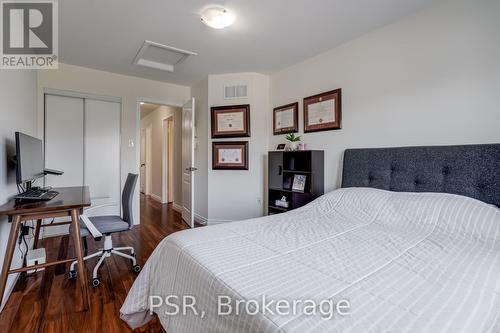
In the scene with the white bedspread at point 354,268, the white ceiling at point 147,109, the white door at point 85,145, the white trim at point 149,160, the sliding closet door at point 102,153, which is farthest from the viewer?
the white trim at point 149,160

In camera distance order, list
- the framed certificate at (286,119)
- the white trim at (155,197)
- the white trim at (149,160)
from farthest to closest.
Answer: the white trim at (149,160), the white trim at (155,197), the framed certificate at (286,119)

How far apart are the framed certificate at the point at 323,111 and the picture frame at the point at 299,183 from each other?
596mm

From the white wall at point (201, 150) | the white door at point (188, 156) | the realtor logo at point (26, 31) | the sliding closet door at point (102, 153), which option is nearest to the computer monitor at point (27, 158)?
A: the realtor logo at point (26, 31)

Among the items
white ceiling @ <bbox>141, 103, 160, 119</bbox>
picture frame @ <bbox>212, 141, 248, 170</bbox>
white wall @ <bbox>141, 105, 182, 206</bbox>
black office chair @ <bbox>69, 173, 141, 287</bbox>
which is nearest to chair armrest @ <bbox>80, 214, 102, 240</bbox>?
black office chair @ <bbox>69, 173, 141, 287</bbox>

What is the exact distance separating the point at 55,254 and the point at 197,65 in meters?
2.87

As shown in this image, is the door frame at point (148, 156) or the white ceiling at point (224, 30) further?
the door frame at point (148, 156)

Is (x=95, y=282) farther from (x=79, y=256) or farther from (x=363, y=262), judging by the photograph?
(x=363, y=262)

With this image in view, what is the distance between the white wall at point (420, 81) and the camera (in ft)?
5.63

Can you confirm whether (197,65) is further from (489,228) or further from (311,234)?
(489,228)

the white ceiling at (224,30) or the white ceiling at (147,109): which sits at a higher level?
the white ceiling at (147,109)

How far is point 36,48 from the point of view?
273 cm

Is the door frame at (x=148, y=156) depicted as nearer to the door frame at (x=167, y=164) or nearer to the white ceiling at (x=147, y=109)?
the white ceiling at (x=147, y=109)

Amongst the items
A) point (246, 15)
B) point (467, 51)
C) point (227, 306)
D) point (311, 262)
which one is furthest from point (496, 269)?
point (246, 15)

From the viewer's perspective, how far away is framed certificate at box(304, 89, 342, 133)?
2.68 metres
